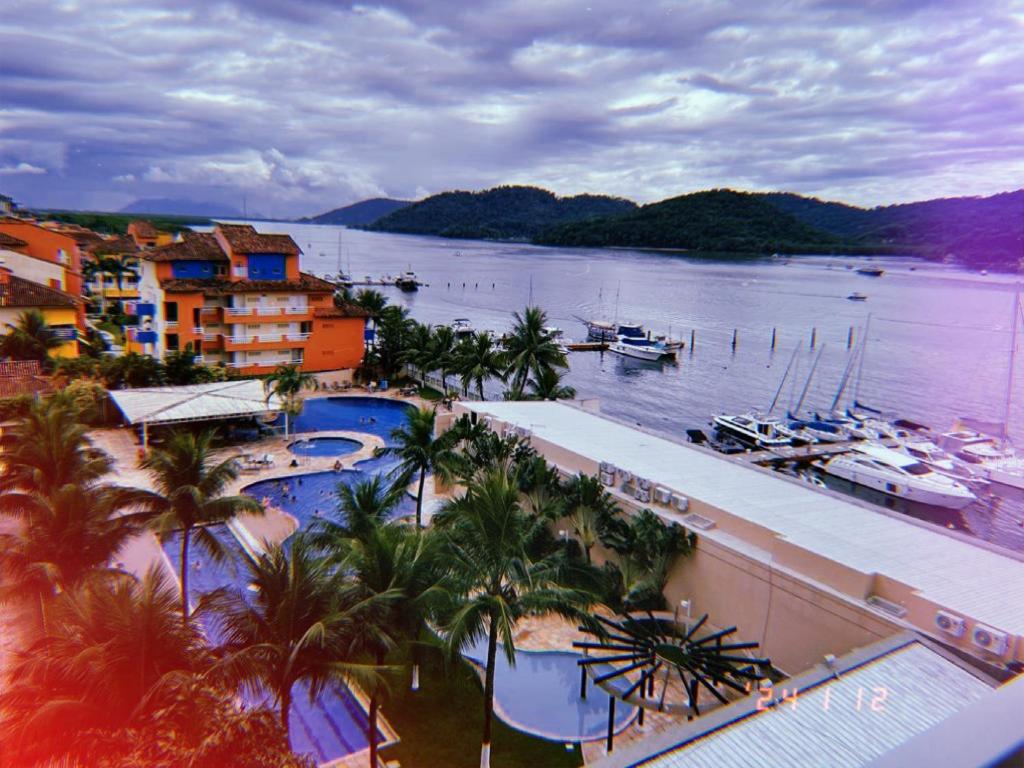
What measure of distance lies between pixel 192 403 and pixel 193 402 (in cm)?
11

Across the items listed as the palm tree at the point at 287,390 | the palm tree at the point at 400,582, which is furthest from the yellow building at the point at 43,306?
the palm tree at the point at 400,582

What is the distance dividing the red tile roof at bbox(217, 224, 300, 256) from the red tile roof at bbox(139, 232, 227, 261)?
1.24m

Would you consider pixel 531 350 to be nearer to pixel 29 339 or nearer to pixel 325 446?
pixel 325 446

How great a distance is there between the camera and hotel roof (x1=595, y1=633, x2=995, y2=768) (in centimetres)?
1009

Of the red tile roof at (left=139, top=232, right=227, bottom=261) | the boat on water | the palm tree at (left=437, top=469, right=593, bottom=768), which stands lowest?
the boat on water

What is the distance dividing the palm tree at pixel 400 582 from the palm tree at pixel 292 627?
97 centimetres

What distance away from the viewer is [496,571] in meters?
13.9

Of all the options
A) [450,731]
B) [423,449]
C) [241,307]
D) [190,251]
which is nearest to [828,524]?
[450,731]

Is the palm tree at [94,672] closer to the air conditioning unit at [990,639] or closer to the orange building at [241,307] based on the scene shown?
the air conditioning unit at [990,639]

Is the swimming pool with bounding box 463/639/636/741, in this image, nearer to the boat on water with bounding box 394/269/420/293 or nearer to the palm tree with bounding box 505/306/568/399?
the palm tree with bounding box 505/306/568/399

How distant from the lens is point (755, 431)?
4794cm

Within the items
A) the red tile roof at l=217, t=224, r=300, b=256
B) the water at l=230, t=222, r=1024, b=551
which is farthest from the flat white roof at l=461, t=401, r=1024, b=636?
the red tile roof at l=217, t=224, r=300, b=256

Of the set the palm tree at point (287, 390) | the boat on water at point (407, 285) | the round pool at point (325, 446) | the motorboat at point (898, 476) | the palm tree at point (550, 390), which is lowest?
the motorboat at point (898, 476)

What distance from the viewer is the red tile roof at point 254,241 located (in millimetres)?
47584
